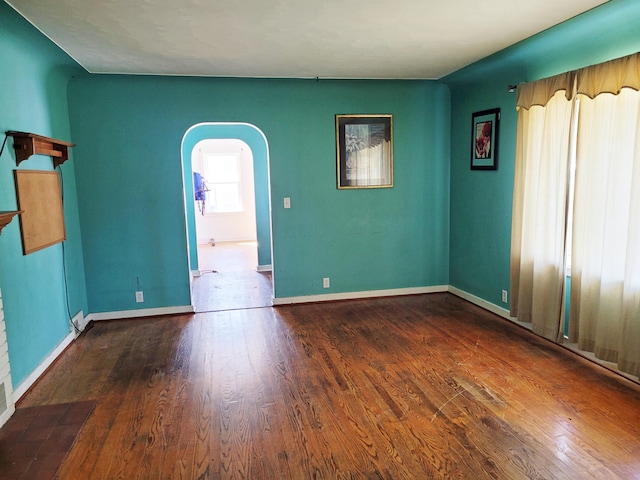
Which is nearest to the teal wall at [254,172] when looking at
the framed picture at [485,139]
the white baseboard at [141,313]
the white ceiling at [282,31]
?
the white baseboard at [141,313]

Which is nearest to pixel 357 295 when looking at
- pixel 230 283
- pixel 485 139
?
pixel 230 283

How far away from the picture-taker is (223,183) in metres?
9.80

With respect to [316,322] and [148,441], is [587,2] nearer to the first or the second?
[316,322]

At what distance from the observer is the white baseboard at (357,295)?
4895 millimetres

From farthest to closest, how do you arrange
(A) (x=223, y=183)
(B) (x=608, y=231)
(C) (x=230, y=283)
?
(A) (x=223, y=183) < (C) (x=230, y=283) < (B) (x=608, y=231)

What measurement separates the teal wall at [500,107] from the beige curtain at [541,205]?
0.22 m

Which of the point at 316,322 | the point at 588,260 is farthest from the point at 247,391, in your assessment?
the point at 588,260

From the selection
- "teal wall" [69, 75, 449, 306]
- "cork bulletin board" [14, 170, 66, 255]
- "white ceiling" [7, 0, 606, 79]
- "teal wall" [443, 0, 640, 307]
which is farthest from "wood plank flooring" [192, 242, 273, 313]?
"white ceiling" [7, 0, 606, 79]

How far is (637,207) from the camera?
272 cm

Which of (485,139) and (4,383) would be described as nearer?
(4,383)

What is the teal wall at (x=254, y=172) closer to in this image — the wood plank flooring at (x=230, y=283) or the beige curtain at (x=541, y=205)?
the wood plank flooring at (x=230, y=283)

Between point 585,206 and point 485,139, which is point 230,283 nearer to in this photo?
point 485,139

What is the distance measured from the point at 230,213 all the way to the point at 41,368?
22.1ft

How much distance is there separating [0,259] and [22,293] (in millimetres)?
384
